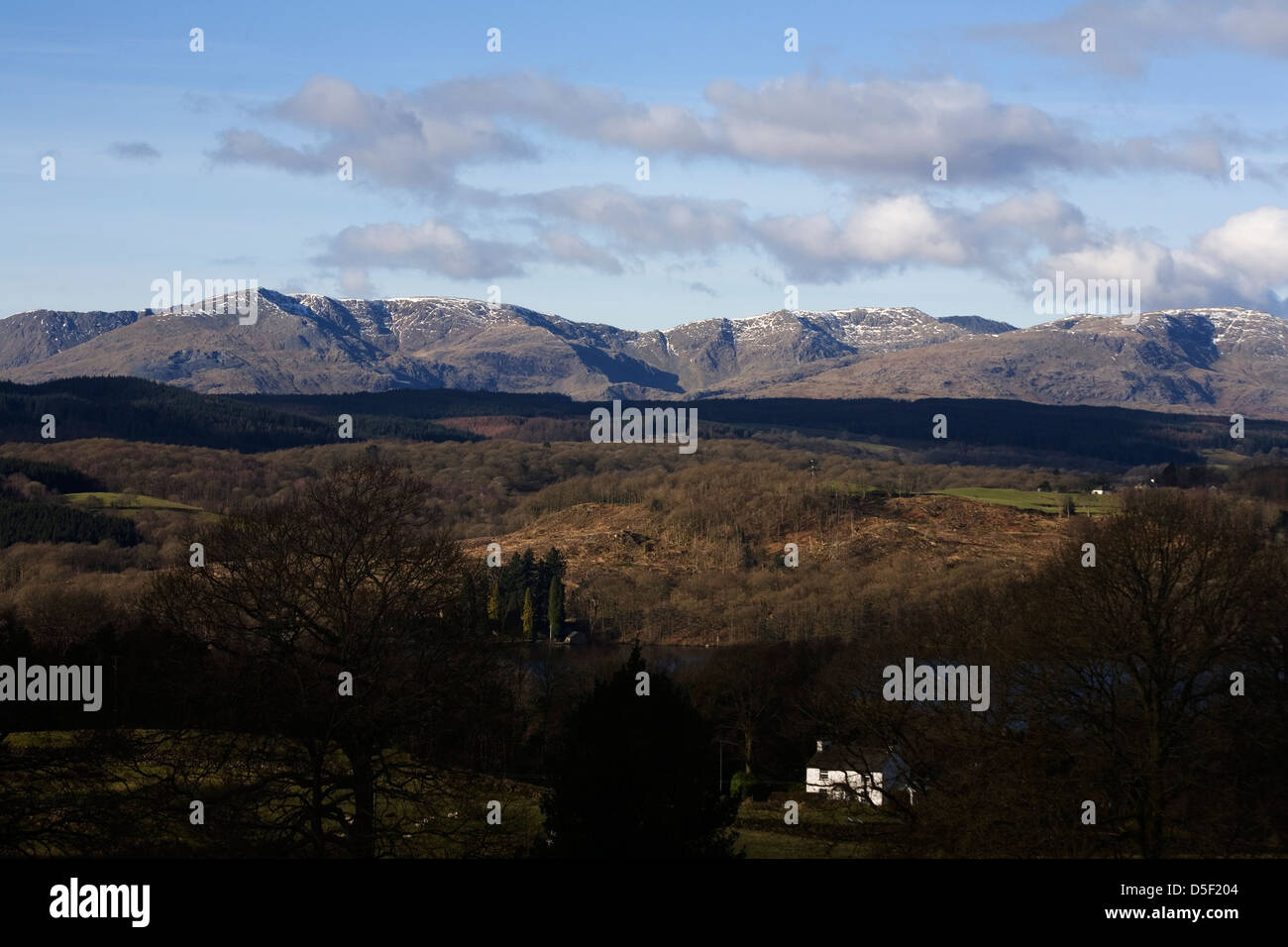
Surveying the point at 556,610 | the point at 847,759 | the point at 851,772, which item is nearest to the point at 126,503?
the point at 556,610

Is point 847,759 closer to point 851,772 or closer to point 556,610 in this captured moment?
point 851,772

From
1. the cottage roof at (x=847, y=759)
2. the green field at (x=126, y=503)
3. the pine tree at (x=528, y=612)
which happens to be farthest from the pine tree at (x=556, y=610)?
the cottage roof at (x=847, y=759)

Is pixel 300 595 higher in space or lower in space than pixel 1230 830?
higher

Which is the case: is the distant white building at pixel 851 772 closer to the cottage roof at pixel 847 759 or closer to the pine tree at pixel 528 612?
the cottage roof at pixel 847 759

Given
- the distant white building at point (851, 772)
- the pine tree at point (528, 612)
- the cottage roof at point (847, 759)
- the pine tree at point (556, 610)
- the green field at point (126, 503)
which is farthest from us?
the green field at point (126, 503)

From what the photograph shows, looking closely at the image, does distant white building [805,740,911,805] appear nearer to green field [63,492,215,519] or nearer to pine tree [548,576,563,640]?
pine tree [548,576,563,640]

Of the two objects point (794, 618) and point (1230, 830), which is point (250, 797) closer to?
point (1230, 830)
